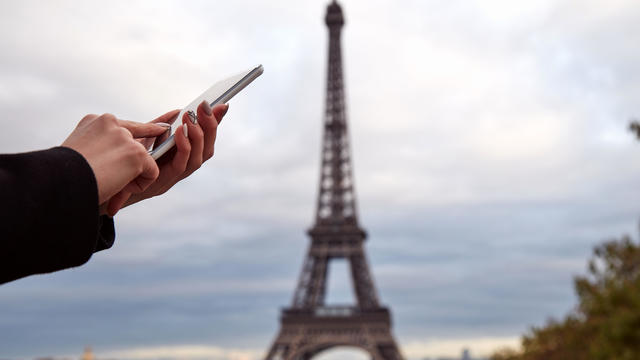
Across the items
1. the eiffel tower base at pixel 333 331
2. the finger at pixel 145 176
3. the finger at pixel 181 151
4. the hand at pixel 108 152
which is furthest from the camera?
the eiffel tower base at pixel 333 331

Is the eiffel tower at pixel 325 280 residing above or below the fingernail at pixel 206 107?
above

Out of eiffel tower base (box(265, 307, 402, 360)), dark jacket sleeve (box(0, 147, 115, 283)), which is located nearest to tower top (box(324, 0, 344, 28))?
eiffel tower base (box(265, 307, 402, 360))

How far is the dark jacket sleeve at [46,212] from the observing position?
186 cm

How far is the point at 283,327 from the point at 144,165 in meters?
78.4

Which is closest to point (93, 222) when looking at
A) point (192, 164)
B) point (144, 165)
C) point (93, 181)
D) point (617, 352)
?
point (93, 181)

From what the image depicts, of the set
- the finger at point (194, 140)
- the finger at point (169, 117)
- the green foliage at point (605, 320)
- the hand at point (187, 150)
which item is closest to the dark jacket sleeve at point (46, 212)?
the hand at point (187, 150)

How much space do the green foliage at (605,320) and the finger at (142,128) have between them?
36.2 meters

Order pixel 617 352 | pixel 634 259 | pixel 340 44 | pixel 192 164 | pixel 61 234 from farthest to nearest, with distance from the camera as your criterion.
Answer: pixel 340 44, pixel 634 259, pixel 617 352, pixel 192 164, pixel 61 234

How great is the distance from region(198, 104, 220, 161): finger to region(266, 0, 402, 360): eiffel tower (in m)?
75.7

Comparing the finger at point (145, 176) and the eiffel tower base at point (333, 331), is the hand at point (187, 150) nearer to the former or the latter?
the finger at point (145, 176)

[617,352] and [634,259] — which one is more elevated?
[634,259]

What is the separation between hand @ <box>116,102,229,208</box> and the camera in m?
2.68

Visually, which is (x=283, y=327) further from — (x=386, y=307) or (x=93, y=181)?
(x=93, y=181)

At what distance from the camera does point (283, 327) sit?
79.4m
